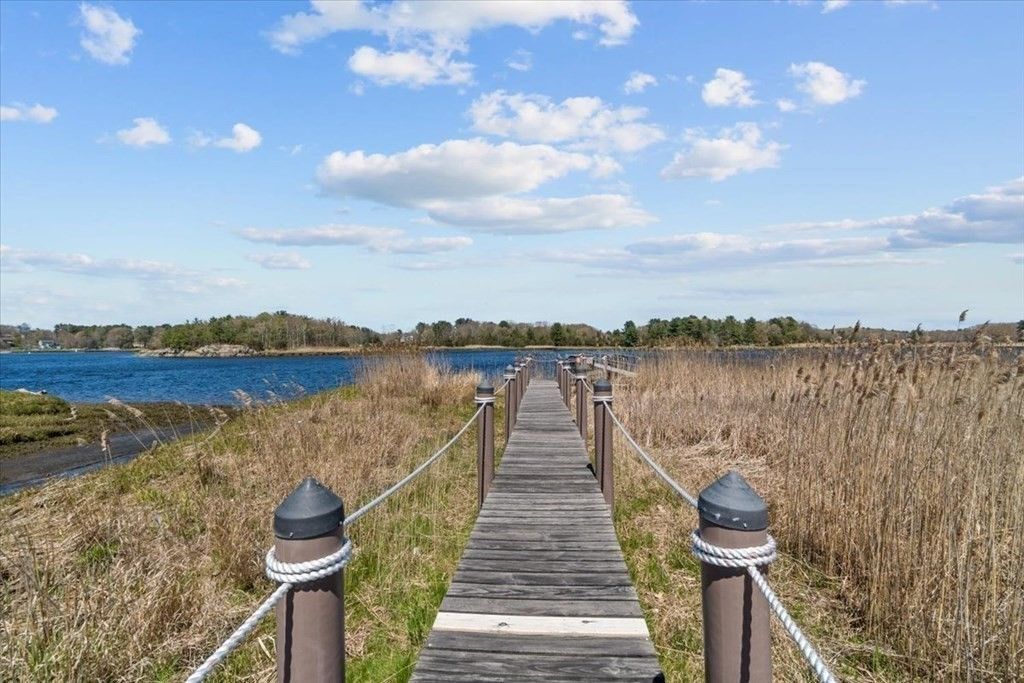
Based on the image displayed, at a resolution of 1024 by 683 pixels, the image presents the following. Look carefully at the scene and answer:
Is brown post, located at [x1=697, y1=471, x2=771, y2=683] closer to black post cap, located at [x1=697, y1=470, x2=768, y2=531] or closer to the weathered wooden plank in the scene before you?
black post cap, located at [x1=697, y1=470, x2=768, y2=531]

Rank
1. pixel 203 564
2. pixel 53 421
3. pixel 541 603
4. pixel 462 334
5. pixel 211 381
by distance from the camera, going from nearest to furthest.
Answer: pixel 541 603 < pixel 203 564 < pixel 53 421 < pixel 211 381 < pixel 462 334

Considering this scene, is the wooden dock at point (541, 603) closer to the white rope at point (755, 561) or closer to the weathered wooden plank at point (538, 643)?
the weathered wooden plank at point (538, 643)

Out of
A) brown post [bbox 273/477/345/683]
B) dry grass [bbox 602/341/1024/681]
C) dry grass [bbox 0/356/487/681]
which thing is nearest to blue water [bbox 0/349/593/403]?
dry grass [bbox 0/356/487/681]

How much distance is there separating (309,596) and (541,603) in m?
2.33

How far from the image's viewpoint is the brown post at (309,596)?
5.13 feet

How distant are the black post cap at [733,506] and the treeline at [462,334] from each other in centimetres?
402

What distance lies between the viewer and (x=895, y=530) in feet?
12.0

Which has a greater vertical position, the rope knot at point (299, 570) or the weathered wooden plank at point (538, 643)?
the rope knot at point (299, 570)

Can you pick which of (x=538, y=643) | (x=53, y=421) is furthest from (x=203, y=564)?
(x=53, y=421)

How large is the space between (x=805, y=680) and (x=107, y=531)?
15.4 feet

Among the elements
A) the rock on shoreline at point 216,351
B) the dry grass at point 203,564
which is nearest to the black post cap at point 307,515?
the dry grass at point 203,564

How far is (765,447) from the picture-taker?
8039mm

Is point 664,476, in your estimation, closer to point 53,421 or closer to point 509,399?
point 509,399

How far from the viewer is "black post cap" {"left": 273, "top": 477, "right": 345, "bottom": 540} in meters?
1.56
